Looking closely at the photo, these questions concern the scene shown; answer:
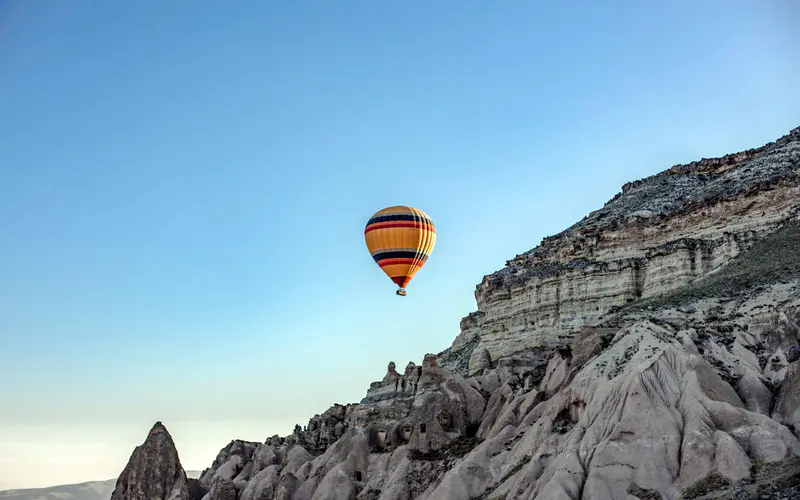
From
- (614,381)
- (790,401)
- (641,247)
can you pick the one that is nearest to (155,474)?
(614,381)

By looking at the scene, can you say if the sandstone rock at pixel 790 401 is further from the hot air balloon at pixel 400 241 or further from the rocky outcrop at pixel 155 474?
the rocky outcrop at pixel 155 474

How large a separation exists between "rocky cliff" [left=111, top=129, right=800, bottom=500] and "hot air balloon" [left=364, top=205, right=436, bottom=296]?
9298 millimetres

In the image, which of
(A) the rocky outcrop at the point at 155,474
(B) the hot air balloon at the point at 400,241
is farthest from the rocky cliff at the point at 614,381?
(B) the hot air balloon at the point at 400,241

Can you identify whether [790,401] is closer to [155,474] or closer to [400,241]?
[400,241]

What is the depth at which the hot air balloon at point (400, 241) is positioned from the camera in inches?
3856

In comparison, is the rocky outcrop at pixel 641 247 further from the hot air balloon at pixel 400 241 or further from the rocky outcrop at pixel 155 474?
the rocky outcrop at pixel 155 474

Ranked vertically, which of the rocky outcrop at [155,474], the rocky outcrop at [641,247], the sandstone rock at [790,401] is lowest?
the sandstone rock at [790,401]

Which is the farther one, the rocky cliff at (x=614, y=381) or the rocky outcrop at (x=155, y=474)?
the rocky outcrop at (x=155, y=474)

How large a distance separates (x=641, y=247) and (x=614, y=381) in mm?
42143

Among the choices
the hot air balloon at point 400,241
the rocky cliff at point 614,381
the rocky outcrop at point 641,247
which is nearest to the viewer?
the rocky cliff at point 614,381

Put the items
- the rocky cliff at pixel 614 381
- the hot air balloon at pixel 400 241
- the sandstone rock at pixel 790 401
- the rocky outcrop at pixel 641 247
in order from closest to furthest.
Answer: the rocky cliff at pixel 614 381
the sandstone rock at pixel 790 401
the rocky outcrop at pixel 641 247
the hot air balloon at pixel 400 241

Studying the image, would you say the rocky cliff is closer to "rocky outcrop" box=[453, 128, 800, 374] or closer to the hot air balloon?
"rocky outcrop" box=[453, 128, 800, 374]

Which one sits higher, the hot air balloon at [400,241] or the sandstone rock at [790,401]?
the hot air balloon at [400,241]

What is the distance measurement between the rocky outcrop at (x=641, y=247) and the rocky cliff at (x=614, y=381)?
210mm
